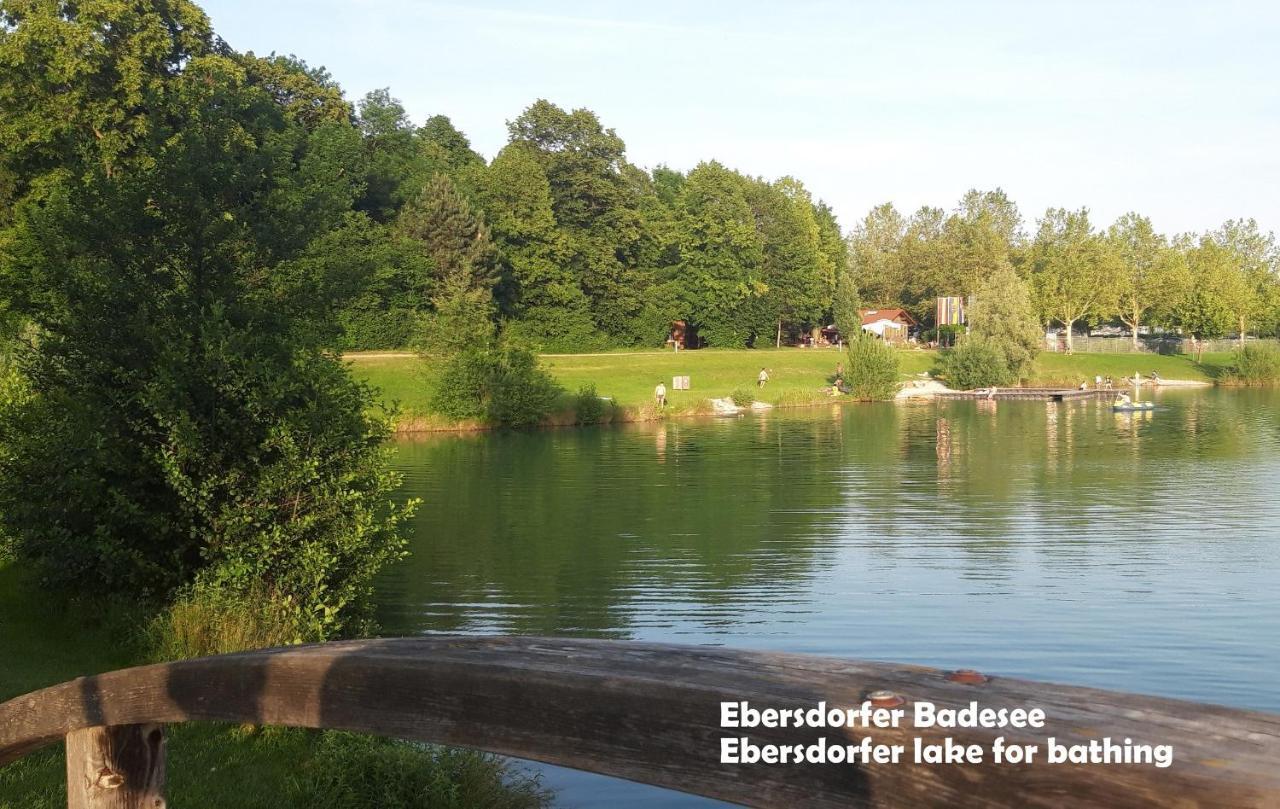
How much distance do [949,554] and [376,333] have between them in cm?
5472

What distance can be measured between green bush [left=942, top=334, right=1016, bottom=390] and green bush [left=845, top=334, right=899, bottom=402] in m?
7.64

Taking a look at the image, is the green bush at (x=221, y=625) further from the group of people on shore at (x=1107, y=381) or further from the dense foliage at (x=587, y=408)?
the group of people on shore at (x=1107, y=381)

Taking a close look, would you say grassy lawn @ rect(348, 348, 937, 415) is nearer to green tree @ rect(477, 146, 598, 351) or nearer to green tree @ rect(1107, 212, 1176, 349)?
green tree @ rect(477, 146, 598, 351)

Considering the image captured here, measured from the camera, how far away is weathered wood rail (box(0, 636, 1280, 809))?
1.58 meters

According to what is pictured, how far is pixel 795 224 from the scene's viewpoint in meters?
98.8

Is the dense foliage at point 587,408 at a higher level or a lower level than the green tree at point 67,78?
lower

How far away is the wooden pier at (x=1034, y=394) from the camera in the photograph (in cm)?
7062

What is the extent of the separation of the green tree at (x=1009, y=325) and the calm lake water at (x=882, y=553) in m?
31.4

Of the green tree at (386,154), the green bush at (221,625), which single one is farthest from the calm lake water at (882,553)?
the green tree at (386,154)

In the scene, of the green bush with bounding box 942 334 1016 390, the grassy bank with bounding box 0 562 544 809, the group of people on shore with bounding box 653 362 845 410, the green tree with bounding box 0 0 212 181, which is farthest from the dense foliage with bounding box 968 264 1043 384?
the grassy bank with bounding box 0 562 544 809

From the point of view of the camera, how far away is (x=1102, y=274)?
102 m

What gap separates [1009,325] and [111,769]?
262 ft

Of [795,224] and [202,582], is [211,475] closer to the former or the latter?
[202,582]

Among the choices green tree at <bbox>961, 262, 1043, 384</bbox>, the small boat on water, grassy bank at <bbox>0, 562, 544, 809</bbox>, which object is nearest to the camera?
grassy bank at <bbox>0, 562, 544, 809</bbox>
